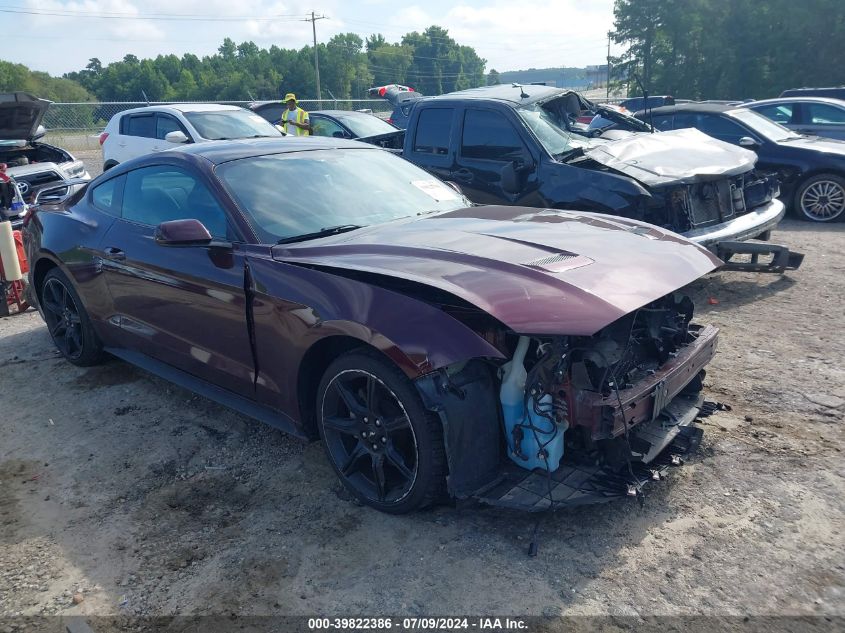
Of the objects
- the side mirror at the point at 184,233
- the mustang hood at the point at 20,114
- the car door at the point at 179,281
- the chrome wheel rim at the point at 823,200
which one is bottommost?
the chrome wheel rim at the point at 823,200

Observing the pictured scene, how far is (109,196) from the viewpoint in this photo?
15.6 feet

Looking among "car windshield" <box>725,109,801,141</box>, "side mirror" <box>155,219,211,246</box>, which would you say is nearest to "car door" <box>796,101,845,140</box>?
"car windshield" <box>725,109,801,141</box>

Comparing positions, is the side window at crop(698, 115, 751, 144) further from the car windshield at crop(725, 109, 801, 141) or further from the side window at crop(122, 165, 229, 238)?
the side window at crop(122, 165, 229, 238)

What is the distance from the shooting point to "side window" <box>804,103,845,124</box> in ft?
38.8

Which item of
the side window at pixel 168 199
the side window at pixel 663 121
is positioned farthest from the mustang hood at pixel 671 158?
the side window at pixel 168 199

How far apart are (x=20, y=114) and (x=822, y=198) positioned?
10891 millimetres

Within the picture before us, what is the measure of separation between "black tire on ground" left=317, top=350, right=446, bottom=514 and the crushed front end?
0.34 feet

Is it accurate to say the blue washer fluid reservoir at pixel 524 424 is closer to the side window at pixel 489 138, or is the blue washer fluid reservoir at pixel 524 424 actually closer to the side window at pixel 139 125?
the side window at pixel 489 138

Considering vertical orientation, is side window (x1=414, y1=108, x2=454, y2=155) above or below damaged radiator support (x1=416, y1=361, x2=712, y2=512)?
above

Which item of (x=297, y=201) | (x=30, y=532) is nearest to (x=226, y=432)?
(x=30, y=532)

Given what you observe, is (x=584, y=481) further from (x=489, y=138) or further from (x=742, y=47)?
(x=742, y=47)

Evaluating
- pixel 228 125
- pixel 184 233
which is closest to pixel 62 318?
pixel 184 233

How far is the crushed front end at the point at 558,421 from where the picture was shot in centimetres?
284

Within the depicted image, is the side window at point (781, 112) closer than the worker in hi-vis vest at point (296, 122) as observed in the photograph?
Yes
